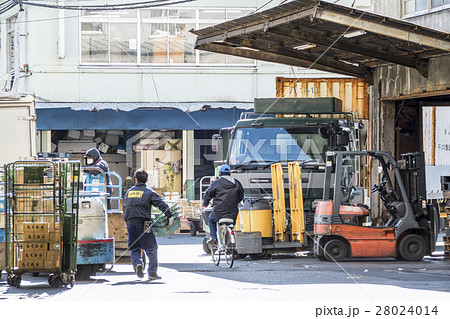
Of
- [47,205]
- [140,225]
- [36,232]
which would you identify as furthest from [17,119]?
[36,232]

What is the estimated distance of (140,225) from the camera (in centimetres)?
1411

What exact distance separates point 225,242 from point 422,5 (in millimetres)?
8218

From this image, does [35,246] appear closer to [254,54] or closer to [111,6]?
[254,54]

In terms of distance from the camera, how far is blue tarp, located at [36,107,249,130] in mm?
29672

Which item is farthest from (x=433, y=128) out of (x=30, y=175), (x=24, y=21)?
(x=30, y=175)

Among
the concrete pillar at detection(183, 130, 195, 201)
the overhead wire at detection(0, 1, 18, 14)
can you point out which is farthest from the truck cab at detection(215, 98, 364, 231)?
the overhead wire at detection(0, 1, 18, 14)

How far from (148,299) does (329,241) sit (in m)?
6.39

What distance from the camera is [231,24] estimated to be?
18156 millimetres

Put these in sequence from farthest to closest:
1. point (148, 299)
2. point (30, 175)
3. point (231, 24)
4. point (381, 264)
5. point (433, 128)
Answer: point (433, 128) < point (231, 24) < point (381, 264) < point (30, 175) < point (148, 299)

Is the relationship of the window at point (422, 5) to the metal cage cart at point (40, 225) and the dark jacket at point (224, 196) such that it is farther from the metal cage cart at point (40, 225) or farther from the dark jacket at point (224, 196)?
the metal cage cart at point (40, 225)

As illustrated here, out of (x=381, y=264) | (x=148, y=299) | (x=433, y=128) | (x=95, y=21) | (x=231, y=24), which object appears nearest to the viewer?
(x=148, y=299)

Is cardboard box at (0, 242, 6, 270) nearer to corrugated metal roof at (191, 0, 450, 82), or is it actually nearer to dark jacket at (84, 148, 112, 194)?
dark jacket at (84, 148, 112, 194)

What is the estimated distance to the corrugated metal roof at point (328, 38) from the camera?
1617 cm

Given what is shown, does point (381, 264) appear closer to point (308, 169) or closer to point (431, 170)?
point (308, 169)
